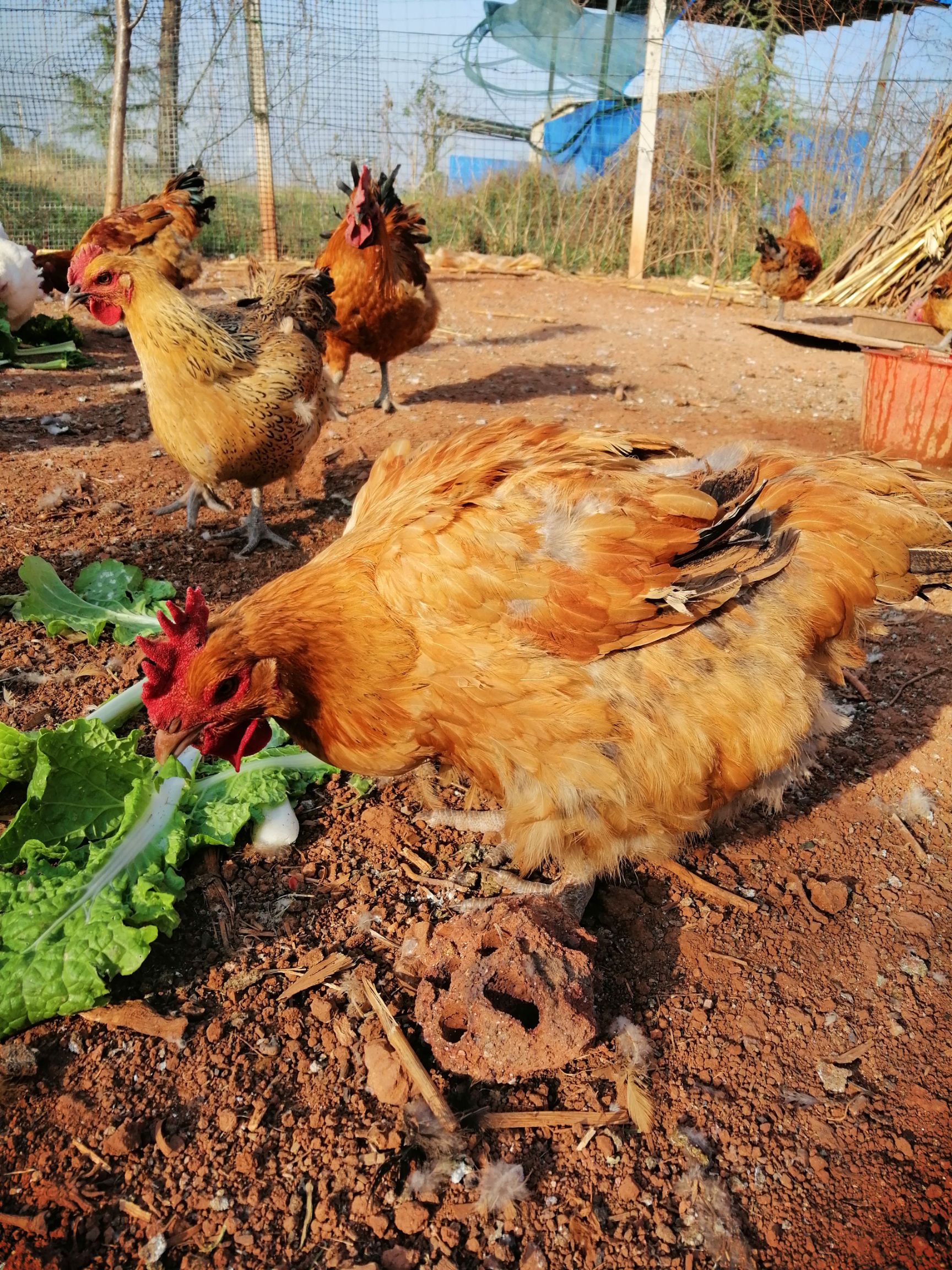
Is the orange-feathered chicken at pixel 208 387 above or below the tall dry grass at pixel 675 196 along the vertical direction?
below

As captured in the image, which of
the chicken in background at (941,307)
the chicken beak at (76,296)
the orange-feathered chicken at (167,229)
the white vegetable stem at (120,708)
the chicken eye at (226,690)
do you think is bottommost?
the white vegetable stem at (120,708)

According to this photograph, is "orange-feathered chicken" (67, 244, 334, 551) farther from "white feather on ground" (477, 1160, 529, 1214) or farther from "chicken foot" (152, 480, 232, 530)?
"white feather on ground" (477, 1160, 529, 1214)

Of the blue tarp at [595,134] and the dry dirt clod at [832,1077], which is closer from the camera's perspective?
the dry dirt clod at [832,1077]

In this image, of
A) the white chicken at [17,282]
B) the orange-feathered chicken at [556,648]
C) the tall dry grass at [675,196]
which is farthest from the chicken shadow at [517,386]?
the tall dry grass at [675,196]

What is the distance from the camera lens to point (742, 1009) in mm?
2156

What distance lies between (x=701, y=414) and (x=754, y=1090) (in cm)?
577

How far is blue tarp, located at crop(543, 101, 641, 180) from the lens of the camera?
14406mm

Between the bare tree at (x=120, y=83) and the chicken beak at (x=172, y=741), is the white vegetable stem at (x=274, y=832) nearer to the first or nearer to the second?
the chicken beak at (x=172, y=741)

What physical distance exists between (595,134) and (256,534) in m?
13.9

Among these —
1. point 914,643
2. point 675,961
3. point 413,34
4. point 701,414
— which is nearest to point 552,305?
point 701,414

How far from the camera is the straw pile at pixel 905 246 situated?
10.6 m

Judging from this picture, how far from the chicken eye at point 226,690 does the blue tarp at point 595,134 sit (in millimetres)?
15200

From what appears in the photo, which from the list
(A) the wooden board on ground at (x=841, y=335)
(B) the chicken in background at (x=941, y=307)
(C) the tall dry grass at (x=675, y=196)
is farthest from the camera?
(C) the tall dry grass at (x=675, y=196)

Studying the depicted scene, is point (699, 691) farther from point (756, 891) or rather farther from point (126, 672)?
point (126, 672)
